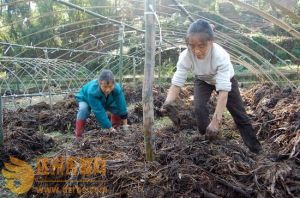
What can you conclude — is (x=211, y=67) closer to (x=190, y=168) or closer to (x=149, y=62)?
(x=149, y=62)

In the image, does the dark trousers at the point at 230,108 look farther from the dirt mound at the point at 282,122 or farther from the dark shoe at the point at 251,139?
the dirt mound at the point at 282,122

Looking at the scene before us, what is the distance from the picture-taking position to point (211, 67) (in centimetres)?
333

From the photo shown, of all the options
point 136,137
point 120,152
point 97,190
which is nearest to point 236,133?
point 136,137

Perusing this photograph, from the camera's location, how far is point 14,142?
454cm

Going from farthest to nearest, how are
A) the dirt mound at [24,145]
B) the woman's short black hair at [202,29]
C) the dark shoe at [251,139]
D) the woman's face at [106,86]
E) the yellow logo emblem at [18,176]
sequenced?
the woman's face at [106,86]
the dirt mound at [24,145]
the dark shoe at [251,139]
the yellow logo emblem at [18,176]
the woman's short black hair at [202,29]

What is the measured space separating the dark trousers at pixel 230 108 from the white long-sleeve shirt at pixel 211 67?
0.23 m

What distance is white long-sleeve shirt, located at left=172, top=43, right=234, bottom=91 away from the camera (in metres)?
3.19

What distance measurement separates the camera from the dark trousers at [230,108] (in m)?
3.67

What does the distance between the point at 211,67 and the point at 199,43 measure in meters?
0.41

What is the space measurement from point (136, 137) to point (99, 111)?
3.08 ft

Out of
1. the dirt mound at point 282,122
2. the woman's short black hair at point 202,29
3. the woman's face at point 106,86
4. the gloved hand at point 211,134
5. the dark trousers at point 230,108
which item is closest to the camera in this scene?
the woman's short black hair at point 202,29

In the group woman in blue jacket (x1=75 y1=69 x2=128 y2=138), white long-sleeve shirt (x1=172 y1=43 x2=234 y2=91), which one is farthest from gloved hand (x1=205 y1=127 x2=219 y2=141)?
woman in blue jacket (x1=75 y1=69 x2=128 y2=138)

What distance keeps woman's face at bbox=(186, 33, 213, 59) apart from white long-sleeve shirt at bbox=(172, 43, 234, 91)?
14 cm

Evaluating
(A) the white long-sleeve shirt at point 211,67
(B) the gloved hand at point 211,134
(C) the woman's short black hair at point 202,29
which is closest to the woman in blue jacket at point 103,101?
(A) the white long-sleeve shirt at point 211,67
